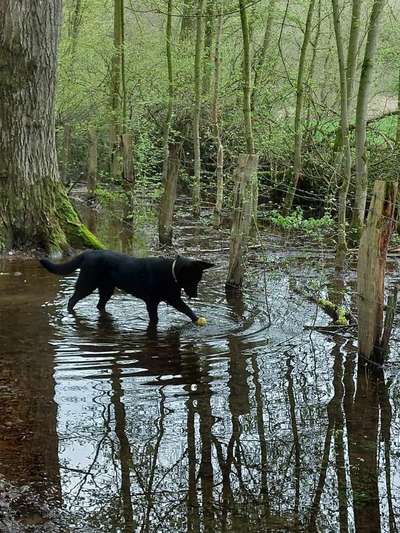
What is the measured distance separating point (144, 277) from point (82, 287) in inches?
35.2

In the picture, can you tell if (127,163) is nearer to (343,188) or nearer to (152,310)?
(343,188)

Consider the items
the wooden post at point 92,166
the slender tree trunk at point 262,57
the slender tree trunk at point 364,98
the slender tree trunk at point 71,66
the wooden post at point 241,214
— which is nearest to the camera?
the wooden post at point 241,214

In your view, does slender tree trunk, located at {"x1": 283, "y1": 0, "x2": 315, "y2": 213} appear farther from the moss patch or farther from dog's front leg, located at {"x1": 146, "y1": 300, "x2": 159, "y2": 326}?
dog's front leg, located at {"x1": 146, "y1": 300, "x2": 159, "y2": 326}

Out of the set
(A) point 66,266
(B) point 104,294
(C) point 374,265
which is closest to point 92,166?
(A) point 66,266

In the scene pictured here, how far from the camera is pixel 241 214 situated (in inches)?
407

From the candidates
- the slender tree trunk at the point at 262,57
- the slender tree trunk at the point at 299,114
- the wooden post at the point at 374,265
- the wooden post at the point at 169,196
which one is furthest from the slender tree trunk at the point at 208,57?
the wooden post at the point at 374,265

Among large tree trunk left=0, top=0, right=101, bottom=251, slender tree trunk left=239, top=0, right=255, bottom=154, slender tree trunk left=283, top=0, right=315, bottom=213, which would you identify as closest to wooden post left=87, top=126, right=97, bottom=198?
slender tree trunk left=283, top=0, right=315, bottom=213

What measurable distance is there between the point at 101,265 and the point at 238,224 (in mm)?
2313

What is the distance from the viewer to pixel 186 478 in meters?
4.75

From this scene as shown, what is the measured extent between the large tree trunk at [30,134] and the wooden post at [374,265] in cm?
727

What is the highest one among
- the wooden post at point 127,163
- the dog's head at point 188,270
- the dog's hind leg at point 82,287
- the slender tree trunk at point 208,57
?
the slender tree trunk at point 208,57

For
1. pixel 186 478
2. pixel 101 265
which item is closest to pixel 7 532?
pixel 186 478

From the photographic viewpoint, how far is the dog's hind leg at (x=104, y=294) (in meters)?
9.21

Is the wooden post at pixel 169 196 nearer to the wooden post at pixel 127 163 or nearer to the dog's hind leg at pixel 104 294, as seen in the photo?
the wooden post at pixel 127 163
